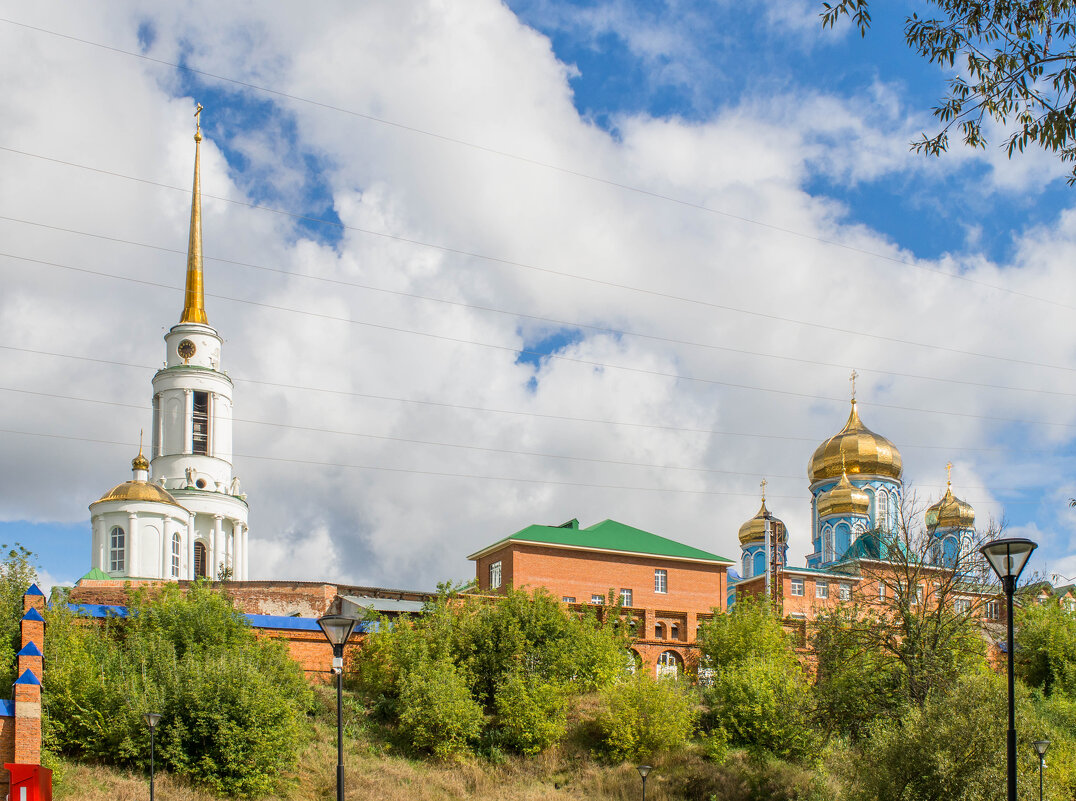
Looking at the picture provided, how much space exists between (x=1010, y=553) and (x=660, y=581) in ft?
144

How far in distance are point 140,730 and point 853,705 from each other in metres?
20.4

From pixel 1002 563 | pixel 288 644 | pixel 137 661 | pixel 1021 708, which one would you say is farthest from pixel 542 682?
pixel 1002 563

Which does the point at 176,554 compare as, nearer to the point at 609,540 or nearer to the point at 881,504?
the point at 609,540

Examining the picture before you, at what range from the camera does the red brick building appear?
5481 centimetres

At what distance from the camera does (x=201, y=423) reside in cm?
6212

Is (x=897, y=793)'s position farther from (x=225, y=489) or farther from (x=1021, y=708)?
(x=225, y=489)

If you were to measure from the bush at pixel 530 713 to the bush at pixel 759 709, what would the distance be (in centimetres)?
568

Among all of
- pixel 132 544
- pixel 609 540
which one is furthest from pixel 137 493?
pixel 609 540

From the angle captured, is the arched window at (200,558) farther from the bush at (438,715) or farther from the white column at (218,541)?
the bush at (438,715)

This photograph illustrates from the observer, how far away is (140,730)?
31312 millimetres

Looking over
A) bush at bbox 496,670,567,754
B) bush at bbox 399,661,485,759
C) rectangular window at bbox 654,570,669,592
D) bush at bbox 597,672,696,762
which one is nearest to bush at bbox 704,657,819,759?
bush at bbox 597,672,696,762

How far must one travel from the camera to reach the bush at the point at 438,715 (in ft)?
120

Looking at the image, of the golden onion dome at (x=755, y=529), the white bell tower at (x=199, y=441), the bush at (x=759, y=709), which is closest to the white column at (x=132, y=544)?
the white bell tower at (x=199, y=441)

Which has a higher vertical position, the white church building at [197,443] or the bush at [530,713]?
the white church building at [197,443]
